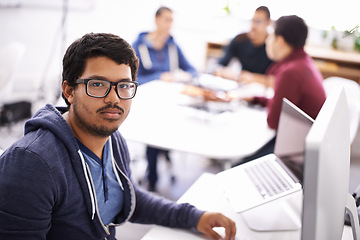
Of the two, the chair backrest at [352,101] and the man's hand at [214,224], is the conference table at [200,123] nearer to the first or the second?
the chair backrest at [352,101]

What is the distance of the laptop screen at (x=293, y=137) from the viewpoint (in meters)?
1.20

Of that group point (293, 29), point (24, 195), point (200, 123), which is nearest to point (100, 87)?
point (24, 195)

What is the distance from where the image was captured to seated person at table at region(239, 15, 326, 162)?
1957mm

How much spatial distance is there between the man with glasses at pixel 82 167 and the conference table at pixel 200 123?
64 centimetres

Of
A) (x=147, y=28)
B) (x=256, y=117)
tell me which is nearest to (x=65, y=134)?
(x=256, y=117)

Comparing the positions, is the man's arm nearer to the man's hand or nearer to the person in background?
the man's hand

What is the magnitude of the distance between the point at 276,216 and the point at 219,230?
8.7 inches

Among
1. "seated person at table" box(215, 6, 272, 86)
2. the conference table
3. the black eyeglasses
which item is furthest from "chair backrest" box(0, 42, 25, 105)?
the black eyeglasses

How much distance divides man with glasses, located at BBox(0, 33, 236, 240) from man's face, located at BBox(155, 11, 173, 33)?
6.24 ft

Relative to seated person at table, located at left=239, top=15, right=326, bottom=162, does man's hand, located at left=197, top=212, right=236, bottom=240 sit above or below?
below

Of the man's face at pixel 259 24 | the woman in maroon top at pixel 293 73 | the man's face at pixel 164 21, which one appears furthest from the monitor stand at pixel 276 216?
the man's face at pixel 164 21

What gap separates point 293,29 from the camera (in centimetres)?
203

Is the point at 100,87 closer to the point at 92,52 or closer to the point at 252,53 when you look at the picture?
the point at 92,52

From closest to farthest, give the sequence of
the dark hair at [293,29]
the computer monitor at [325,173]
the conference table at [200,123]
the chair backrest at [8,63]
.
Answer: the computer monitor at [325,173] < the conference table at [200,123] < the dark hair at [293,29] < the chair backrest at [8,63]
